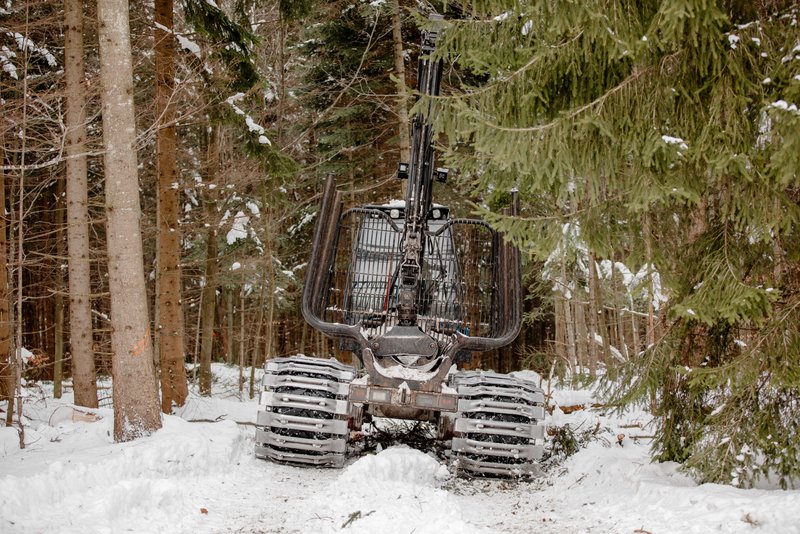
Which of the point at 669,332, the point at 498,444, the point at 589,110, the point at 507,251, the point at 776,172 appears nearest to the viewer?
the point at 776,172

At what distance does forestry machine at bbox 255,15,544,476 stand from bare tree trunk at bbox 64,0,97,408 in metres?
3.86

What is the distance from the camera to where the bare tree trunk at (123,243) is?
627 cm

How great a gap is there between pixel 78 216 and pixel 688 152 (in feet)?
24.7

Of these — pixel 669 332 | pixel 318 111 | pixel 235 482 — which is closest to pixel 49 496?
pixel 235 482

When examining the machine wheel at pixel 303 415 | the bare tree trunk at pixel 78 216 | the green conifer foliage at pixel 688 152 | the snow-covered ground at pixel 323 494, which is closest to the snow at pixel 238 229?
the bare tree trunk at pixel 78 216

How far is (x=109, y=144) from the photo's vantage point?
20.7ft

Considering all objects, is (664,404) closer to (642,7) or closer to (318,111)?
(642,7)

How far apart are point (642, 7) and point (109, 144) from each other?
5.00m

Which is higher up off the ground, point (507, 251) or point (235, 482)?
point (507, 251)

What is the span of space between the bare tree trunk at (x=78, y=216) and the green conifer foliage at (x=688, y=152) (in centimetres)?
554

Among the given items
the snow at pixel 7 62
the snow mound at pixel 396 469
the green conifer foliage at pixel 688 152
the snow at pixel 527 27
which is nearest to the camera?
the green conifer foliage at pixel 688 152

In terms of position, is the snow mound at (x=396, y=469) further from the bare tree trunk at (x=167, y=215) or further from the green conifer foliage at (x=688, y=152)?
the bare tree trunk at (x=167, y=215)

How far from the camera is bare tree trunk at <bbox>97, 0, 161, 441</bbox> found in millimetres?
6270

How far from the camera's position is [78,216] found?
8438mm
